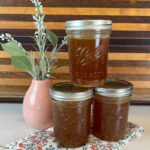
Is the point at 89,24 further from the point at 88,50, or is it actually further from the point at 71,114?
the point at 71,114

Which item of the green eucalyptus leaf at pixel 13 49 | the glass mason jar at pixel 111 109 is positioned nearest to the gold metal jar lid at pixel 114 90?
the glass mason jar at pixel 111 109

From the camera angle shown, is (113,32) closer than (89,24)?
No

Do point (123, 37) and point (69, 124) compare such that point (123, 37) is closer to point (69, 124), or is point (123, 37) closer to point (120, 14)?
point (120, 14)

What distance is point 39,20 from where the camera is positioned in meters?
0.75

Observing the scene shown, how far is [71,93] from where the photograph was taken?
0.67 m

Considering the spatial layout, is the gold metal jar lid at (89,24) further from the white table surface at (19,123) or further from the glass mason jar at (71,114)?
the white table surface at (19,123)

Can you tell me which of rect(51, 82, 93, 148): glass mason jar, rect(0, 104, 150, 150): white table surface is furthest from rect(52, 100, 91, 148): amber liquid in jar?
rect(0, 104, 150, 150): white table surface

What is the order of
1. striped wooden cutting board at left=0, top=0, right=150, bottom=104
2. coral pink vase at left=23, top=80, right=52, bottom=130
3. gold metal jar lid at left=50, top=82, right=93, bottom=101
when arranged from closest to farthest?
gold metal jar lid at left=50, top=82, right=93, bottom=101 < coral pink vase at left=23, top=80, right=52, bottom=130 < striped wooden cutting board at left=0, top=0, right=150, bottom=104

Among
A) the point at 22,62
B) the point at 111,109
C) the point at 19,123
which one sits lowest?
the point at 19,123

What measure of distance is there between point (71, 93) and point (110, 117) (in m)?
0.14

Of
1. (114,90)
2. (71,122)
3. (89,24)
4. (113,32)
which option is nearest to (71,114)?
(71,122)

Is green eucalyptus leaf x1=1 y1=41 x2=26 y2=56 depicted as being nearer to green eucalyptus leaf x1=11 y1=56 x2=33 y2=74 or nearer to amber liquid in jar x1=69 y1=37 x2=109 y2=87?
green eucalyptus leaf x1=11 y1=56 x2=33 y2=74

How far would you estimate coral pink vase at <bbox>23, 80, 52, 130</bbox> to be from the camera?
787 millimetres

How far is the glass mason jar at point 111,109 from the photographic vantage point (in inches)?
27.6
